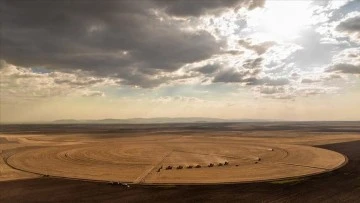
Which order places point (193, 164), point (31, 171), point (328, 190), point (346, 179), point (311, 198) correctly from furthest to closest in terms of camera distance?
point (193, 164) < point (31, 171) < point (346, 179) < point (328, 190) < point (311, 198)

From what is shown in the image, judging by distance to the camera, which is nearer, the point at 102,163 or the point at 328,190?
the point at 328,190

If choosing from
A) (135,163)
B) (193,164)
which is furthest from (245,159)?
(135,163)

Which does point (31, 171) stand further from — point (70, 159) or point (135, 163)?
point (135, 163)

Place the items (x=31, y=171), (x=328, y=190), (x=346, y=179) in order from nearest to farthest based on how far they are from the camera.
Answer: (x=328, y=190) → (x=346, y=179) → (x=31, y=171)

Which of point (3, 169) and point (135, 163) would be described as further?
point (135, 163)

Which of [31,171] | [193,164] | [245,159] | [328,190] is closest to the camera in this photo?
[328,190]

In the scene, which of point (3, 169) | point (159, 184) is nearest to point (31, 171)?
point (3, 169)

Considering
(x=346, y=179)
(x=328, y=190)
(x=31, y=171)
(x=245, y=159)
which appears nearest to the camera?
(x=328, y=190)

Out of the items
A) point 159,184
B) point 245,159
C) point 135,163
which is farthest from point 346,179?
point 135,163

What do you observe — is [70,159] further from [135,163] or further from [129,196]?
[129,196]
